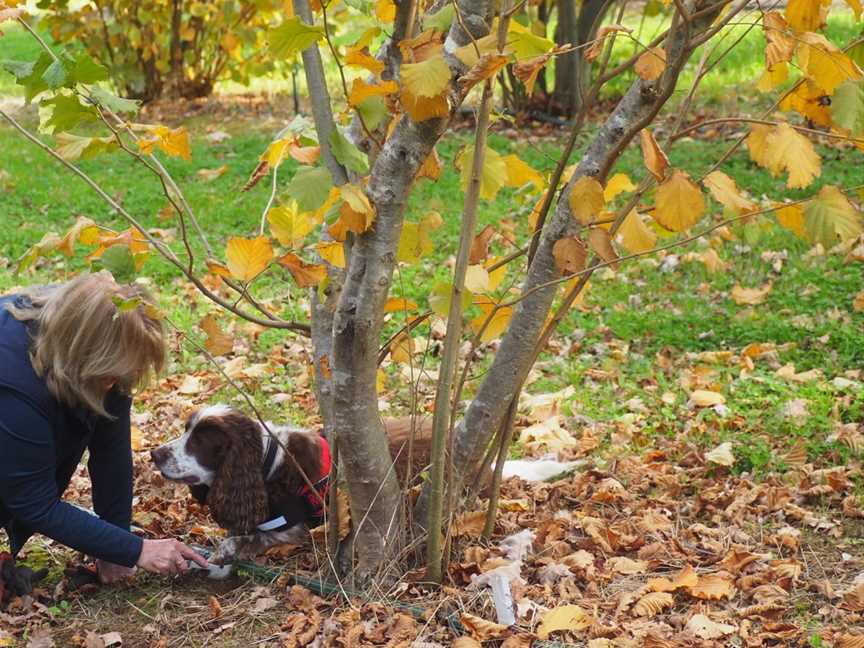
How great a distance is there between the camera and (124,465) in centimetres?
386

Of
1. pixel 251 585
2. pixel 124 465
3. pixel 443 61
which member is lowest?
pixel 251 585

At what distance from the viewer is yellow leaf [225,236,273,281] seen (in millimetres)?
2859

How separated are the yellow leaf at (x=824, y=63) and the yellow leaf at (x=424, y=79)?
821mm

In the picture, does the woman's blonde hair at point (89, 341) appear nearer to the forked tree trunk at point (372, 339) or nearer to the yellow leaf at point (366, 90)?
the forked tree trunk at point (372, 339)

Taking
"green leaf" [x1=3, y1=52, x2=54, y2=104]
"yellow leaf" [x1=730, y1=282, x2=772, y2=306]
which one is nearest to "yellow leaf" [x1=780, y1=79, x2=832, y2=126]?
"green leaf" [x1=3, y1=52, x2=54, y2=104]

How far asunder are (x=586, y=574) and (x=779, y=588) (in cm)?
63

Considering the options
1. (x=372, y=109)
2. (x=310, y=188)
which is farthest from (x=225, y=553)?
(x=372, y=109)

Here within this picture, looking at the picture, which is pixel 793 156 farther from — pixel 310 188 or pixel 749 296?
pixel 749 296

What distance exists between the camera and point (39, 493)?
11.1 ft

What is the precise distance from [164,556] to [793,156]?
243 centimetres

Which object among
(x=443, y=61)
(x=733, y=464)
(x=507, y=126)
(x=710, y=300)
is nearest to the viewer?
(x=443, y=61)

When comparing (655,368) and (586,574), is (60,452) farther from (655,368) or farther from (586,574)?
(655,368)

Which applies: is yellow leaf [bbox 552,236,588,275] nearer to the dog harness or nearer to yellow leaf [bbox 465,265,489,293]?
yellow leaf [bbox 465,265,489,293]

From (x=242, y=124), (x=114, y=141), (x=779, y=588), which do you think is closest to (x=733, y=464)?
(x=779, y=588)
